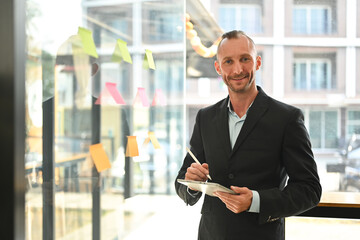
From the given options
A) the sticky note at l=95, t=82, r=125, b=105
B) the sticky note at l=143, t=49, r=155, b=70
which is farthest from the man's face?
the sticky note at l=143, t=49, r=155, b=70

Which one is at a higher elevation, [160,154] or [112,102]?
[112,102]

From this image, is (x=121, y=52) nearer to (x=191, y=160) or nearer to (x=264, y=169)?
(x=191, y=160)

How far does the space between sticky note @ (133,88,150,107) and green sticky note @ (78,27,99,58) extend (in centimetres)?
70

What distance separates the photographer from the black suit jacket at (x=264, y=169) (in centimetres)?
103

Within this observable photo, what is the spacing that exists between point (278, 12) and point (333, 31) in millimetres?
467

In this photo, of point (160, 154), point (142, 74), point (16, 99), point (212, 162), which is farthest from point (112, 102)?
point (160, 154)

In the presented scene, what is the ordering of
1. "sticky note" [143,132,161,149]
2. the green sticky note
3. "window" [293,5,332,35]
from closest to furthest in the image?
the green sticky note → "sticky note" [143,132,161,149] → "window" [293,5,332,35]

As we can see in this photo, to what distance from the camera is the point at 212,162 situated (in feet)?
3.79

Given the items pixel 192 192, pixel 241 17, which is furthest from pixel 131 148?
pixel 241 17

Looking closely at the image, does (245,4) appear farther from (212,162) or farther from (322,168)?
(212,162)

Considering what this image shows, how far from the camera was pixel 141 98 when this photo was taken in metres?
2.26

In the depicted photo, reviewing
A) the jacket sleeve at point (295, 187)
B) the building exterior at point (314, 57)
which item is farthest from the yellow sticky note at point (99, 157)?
the building exterior at point (314, 57)

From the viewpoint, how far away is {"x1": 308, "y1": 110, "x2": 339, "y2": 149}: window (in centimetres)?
311

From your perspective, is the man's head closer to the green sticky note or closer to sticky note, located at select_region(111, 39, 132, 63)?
the green sticky note
